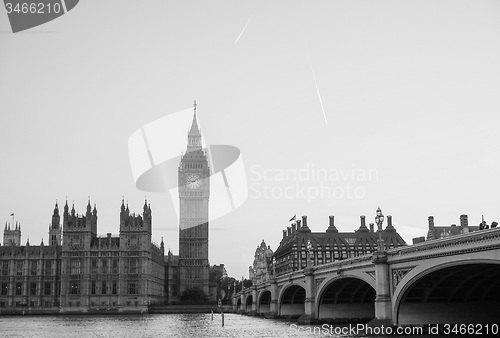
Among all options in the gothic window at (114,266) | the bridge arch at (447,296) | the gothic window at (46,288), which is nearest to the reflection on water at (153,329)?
the bridge arch at (447,296)

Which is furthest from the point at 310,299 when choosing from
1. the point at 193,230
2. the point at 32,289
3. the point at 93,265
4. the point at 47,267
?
the point at 193,230

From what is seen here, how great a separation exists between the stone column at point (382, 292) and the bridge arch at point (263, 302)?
221 feet

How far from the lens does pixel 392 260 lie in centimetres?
5394

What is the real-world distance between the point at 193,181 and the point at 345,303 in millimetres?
117722

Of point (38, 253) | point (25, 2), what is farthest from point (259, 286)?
point (25, 2)

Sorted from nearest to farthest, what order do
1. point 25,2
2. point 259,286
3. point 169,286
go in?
point 25,2
point 259,286
point 169,286

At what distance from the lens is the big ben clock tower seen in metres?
182

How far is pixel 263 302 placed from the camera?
440 feet

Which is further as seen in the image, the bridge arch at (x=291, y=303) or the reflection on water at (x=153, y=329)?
the bridge arch at (x=291, y=303)

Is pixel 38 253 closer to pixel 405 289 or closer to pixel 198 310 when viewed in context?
pixel 198 310

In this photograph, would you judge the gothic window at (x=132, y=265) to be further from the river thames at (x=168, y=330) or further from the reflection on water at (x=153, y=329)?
the river thames at (x=168, y=330)

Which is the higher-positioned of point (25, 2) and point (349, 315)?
point (25, 2)

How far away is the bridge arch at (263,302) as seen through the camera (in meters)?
125

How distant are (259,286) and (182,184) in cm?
7369
